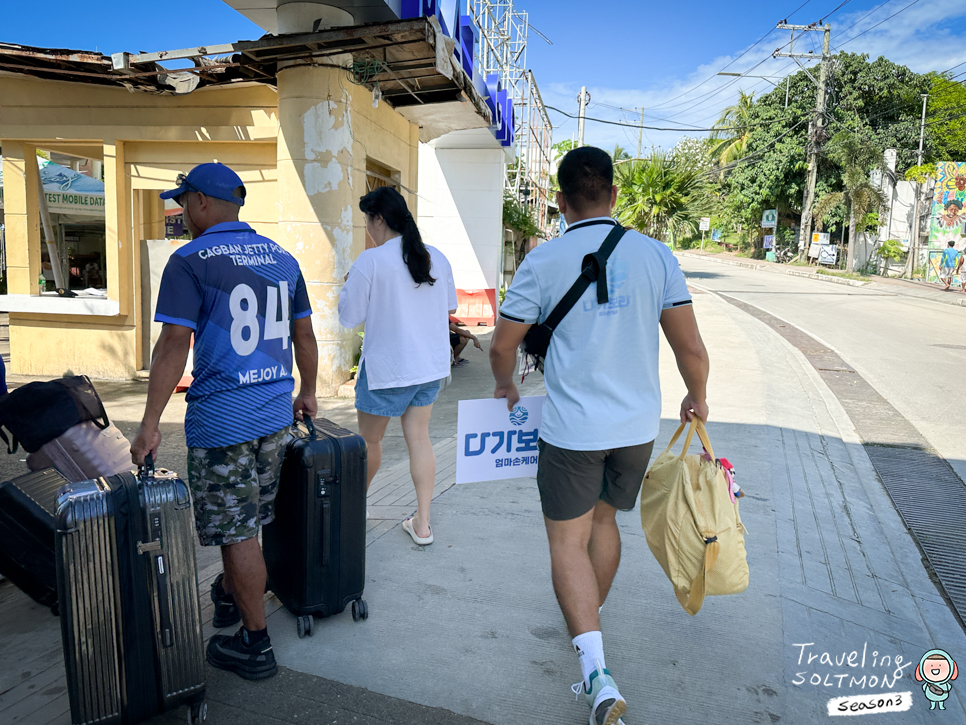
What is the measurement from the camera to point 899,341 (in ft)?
38.4

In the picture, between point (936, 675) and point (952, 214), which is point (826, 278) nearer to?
point (952, 214)

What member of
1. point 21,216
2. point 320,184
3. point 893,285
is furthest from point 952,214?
point 21,216

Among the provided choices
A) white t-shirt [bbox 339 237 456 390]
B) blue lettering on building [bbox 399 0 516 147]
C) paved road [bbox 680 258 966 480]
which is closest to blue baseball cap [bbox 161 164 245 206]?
white t-shirt [bbox 339 237 456 390]

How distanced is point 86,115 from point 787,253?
41710 mm

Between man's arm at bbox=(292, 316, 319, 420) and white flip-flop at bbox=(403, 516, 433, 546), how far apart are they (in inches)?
41.3

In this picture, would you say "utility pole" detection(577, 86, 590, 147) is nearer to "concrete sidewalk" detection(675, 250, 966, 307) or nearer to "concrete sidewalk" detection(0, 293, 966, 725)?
"concrete sidewalk" detection(675, 250, 966, 307)

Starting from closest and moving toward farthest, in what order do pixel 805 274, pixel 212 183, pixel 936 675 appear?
pixel 212 183 → pixel 936 675 → pixel 805 274

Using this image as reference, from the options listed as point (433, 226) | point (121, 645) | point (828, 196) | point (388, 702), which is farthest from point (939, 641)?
point (828, 196)

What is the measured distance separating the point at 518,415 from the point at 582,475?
1.45 feet

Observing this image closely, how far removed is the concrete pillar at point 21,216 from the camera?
8.22 metres

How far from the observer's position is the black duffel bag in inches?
115

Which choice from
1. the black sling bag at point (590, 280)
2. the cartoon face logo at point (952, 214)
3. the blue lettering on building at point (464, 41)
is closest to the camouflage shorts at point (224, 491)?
the black sling bag at point (590, 280)

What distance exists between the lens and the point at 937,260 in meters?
28.7

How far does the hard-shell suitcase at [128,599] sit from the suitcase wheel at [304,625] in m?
0.53
